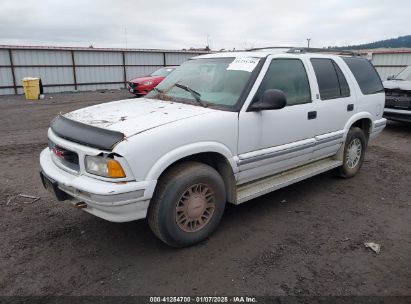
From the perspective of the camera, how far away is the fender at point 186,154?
9.23 ft

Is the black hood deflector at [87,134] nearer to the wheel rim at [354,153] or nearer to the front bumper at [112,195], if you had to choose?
the front bumper at [112,195]

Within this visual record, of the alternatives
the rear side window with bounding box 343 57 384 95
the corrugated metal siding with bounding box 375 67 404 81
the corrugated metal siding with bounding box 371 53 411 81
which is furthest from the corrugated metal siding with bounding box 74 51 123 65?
the rear side window with bounding box 343 57 384 95

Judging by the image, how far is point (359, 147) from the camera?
527 cm

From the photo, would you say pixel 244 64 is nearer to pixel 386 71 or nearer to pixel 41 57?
pixel 41 57

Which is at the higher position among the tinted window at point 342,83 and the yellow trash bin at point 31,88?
the tinted window at point 342,83

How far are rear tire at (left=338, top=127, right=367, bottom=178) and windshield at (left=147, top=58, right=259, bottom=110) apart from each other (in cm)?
215

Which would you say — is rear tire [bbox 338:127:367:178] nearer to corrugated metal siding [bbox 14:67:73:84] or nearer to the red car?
the red car

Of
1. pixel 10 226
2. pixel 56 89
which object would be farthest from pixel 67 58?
pixel 10 226

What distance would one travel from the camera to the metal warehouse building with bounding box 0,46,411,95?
18.3m

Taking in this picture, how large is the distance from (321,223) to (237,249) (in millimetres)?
1170

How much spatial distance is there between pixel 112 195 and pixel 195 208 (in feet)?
2.90

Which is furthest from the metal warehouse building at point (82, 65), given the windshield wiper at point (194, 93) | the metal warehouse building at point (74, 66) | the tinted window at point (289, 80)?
the tinted window at point (289, 80)

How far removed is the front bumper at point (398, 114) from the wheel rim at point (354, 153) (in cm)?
420

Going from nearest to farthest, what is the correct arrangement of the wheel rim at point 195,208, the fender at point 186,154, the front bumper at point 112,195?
the front bumper at point 112,195
the fender at point 186,154
the wheel rim at point 195,208
